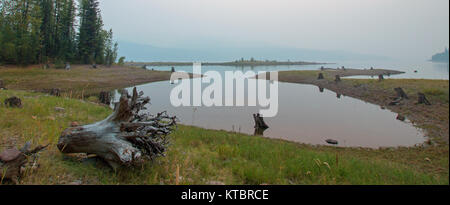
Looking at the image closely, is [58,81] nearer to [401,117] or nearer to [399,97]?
[401,117]

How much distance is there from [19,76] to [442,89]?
53.0m

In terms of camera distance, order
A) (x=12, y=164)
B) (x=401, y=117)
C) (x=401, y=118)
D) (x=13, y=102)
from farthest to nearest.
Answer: (x=401, y=117), (x=401, y=118), (x=13, y=102), (x=12, y=164)

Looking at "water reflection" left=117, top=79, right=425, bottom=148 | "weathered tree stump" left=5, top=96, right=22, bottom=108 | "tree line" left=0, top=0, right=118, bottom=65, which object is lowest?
"water reflection" left=117, top=79, right=425, bottom=148

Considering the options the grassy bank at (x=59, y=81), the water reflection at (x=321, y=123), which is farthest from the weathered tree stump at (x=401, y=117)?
the grassy bank at (x=59, y=81)

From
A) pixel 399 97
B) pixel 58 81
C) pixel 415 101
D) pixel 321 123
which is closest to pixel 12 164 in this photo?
pixel 321 123

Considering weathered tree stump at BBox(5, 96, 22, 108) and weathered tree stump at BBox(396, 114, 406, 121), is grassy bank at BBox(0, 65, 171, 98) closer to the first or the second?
weathered tree stump at BBox(5, 96, 22, 108)

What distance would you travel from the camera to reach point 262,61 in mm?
188625

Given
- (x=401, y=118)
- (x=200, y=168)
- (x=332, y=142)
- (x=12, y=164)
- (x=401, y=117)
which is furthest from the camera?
(x=401, y=117)

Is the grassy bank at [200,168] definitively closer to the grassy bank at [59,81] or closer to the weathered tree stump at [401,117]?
the weathered tree stump at [401,117]

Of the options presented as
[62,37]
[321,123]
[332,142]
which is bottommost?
[332,142]

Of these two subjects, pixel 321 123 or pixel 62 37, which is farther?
pixel 62 37

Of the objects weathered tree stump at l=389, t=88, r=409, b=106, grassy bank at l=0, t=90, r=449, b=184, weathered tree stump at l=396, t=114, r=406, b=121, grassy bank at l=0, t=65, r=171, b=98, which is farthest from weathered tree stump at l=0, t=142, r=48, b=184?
weathered tree stump at l=389, t=88, r=409, b=106
